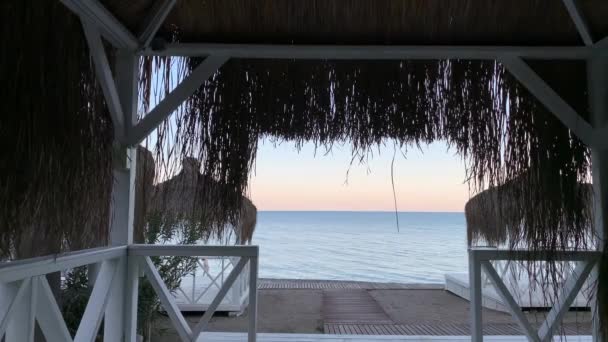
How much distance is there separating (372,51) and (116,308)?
1928 millimetres

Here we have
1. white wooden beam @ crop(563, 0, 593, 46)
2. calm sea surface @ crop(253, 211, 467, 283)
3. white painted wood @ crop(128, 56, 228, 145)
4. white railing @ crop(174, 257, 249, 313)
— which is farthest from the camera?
calm sea surface @ crop(253, 211, 467, 283)

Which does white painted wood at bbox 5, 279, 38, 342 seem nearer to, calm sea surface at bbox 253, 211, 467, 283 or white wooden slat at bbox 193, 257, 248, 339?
white wooden slat at bbox 193, 257, 248, 339

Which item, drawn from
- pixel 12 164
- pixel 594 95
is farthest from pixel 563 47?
pixel 12 164

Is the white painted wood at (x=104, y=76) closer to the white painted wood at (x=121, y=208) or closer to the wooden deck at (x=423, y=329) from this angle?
the white painted wood at (x=121, y=208)

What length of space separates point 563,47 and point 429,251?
1835 centimetres

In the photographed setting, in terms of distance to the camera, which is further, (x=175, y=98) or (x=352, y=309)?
(x=352, y=309)

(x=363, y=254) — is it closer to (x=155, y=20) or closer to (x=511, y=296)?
(x=511, y=296)

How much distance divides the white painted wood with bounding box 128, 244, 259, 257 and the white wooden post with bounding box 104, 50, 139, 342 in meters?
0.09

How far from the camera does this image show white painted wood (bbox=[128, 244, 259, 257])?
2541mm

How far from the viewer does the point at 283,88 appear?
276 centimetres

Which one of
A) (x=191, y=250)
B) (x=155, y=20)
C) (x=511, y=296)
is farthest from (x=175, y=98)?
(x=511, y=296)

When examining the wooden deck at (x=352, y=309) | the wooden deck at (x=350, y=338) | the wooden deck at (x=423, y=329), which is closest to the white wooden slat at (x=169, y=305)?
the wooden deck at (x=350, y=338)

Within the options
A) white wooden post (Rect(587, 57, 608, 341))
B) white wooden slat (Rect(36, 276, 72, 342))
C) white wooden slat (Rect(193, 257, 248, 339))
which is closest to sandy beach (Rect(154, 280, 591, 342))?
white wooden post (Rect(587, 57, 608, 341))

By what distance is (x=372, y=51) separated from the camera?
2486mm
